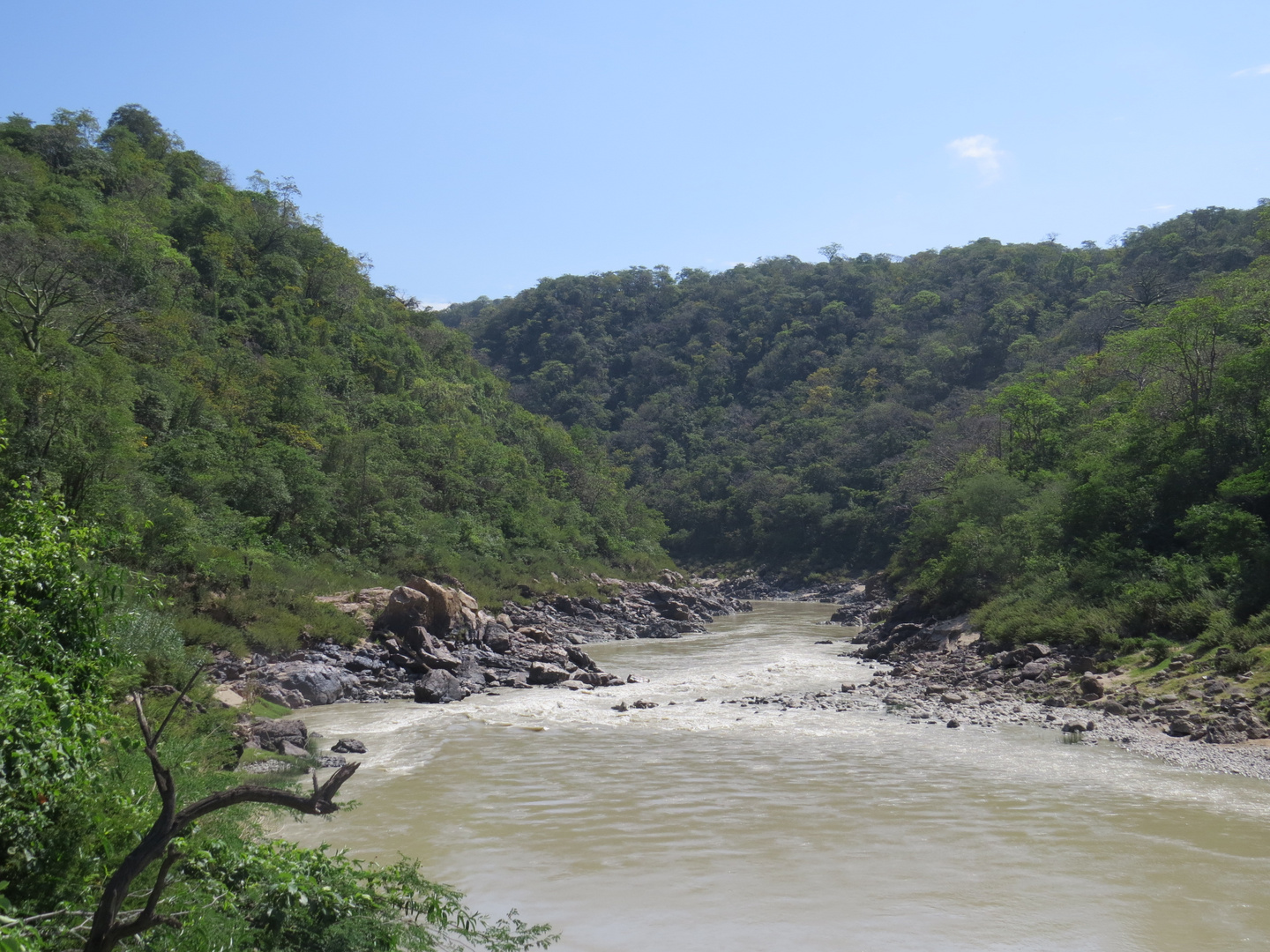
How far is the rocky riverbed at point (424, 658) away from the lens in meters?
17.2

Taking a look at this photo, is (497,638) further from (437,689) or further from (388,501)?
(388,501)

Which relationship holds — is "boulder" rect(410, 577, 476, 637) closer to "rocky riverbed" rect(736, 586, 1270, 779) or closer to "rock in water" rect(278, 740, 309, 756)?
"rocky riverbed" rect(736, 586, 1270, 779)

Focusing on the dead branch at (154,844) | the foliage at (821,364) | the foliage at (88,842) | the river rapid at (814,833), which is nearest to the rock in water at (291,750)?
the river rapid at (814,833)

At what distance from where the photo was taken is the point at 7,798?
14.7 ft

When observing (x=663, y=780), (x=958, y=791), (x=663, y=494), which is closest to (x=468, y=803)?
(x=663, y=780)

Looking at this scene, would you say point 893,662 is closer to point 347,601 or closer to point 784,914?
point 347,601

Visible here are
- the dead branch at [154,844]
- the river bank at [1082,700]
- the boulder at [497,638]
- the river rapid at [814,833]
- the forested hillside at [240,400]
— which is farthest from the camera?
the boulder at [497,638]

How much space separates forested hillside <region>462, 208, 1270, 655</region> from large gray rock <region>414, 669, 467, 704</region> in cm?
1289

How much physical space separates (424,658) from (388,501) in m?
12.5

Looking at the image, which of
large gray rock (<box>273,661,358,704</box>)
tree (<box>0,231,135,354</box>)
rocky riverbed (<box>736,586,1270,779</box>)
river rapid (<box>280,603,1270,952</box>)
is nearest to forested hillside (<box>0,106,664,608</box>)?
tree (<box>0,231,135,354</box>)

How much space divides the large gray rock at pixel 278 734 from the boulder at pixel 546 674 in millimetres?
7612

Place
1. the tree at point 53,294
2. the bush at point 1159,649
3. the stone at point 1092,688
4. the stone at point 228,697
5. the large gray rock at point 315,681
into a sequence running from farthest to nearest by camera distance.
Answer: the tree at point 53,294, the large gray rock at point 315,681, the bush at point 1159,649, the stone at point 1092,688, the stone at point 228,697

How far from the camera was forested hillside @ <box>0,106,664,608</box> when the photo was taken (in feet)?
63.3

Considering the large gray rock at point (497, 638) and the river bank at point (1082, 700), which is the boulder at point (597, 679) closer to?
the large gray rock at point (497, 638)
